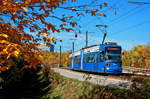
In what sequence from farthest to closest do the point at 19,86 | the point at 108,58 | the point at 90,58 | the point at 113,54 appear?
the point at 90,58
the point at 113,54
the point at 108,58
the point at 19,86

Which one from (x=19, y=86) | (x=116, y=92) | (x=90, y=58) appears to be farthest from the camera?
(x=90, y=58)

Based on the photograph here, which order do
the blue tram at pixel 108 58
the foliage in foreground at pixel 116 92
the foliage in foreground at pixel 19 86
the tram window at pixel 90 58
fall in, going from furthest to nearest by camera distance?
the tram window at pixel 90 58 < the blue tram at pixel 108 58 < the foliage in foreground at pixel 19 86 < the foliage in foreground at pixel 116 92

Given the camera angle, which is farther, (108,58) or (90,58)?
(90,58)

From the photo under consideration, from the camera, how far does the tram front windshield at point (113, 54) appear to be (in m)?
21.2

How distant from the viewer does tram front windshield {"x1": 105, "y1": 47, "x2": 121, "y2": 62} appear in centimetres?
2122

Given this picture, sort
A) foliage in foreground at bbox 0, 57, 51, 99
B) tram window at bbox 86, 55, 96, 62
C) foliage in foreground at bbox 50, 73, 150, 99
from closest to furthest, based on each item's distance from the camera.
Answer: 1. foliage in foreground at bbox 50, 73, 150, 99
2. foliage in foreground at bbox 0, 57, 51, 99
3. tram window at bbox 86, 55, 96, 62

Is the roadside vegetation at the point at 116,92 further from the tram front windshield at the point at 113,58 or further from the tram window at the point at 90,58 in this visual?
the tram window at the point at 90,58

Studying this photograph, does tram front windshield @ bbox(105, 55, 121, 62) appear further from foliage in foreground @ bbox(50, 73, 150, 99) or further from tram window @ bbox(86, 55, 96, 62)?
foliage in foreground @ bbox(50, 73, 150, 99)

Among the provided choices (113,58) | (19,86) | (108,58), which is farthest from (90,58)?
(19,86)

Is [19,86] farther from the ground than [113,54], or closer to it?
closer to it

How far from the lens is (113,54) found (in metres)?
21.4

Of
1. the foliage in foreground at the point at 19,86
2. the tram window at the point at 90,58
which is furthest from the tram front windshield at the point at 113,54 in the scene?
the foliage in foreground at the point at 19,86

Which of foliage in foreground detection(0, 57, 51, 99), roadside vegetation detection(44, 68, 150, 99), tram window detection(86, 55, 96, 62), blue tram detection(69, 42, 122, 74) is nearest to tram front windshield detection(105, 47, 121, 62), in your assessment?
blue tram detection(69, 42, 122, 74)

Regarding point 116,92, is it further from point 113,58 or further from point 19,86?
point 19,86
